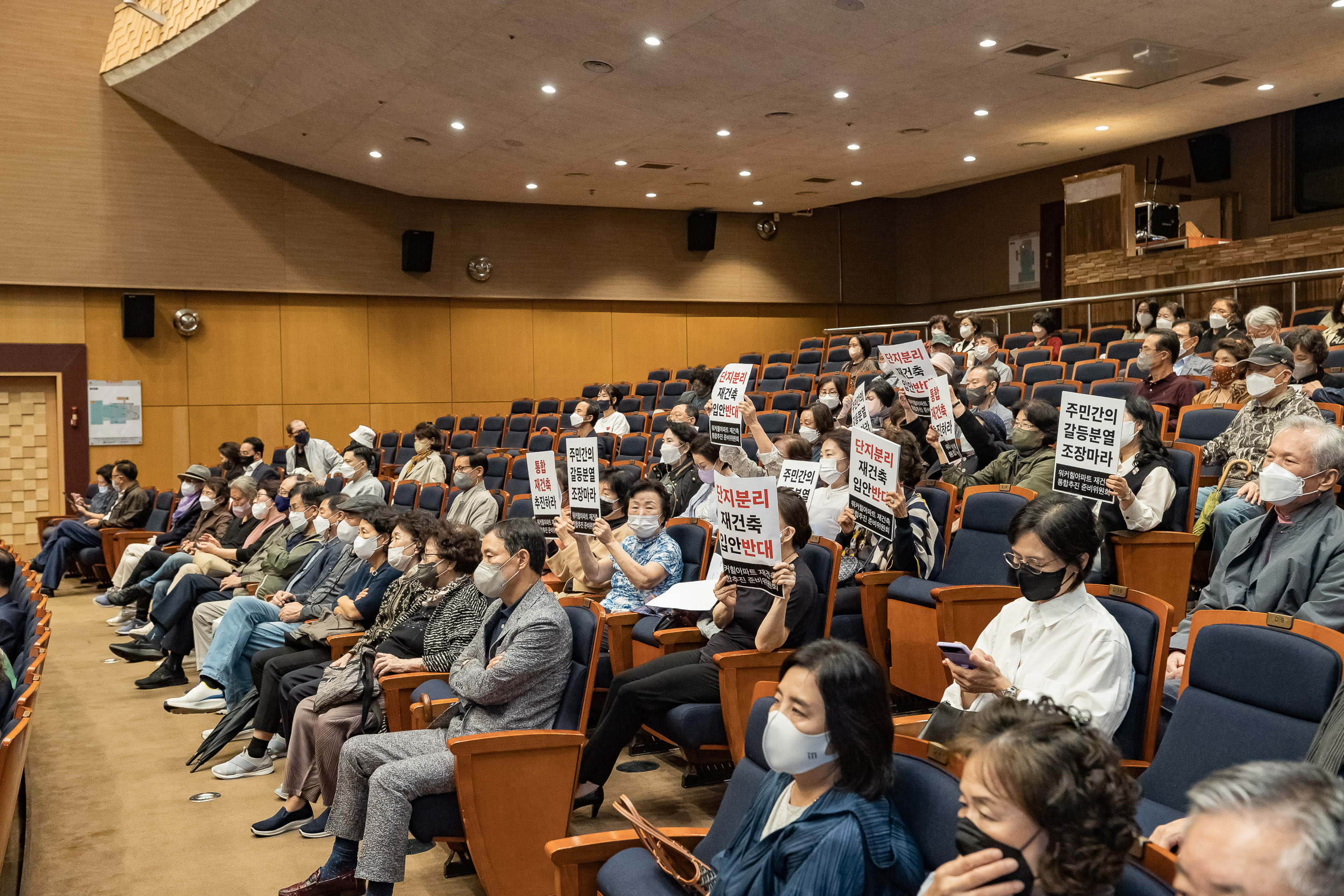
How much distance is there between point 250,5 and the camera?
8.60m

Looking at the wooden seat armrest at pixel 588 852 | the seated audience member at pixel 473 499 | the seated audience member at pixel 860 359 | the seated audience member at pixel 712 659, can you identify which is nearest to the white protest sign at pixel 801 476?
the seated audience member at pixel 712 659

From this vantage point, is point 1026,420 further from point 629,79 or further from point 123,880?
point 629,79

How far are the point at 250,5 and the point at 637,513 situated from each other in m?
6.70

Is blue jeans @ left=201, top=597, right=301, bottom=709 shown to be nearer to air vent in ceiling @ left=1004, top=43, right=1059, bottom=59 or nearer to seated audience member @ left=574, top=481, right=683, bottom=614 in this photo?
seated audience member @ left=574, top=481, right=683, bottom=614

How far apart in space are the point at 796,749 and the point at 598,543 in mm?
2977

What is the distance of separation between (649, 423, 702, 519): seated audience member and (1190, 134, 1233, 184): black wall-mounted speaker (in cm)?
965

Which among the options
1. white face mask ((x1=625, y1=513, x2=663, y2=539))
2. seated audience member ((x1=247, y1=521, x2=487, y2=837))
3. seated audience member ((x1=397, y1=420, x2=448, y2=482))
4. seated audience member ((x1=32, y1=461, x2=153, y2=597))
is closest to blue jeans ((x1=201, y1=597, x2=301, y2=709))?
seated audience member ((x1=247, y1=521, x2=487, y2=837))

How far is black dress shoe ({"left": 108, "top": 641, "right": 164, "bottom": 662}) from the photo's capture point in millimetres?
6359

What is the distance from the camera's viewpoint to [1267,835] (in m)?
1.04

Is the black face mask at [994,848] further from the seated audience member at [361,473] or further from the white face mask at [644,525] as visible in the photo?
the seated audience member at [361,473]

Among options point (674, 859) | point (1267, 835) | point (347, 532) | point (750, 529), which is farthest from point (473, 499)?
point (1267, 835)

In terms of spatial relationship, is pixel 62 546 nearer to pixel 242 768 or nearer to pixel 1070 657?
pixel 242 768

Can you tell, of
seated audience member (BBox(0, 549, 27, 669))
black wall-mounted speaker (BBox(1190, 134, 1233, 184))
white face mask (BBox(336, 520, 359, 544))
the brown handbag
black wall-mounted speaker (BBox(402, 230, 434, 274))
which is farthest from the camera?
black wall-mounted speaker (BBox(402, 230, 434, 274))

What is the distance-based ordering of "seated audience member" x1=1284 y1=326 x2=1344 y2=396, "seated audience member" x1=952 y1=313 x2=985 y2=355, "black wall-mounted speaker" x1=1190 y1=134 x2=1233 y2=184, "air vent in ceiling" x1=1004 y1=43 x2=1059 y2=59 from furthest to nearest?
"black wall-mounted speaker" x1=1190 y1=134 x2=1233 y2=184, "seated audience member" x1=952 y1=313 x2=985 y2=355, "air vent in ceiling" x1=1004 y1=43 x2=1059 y2=59, "seated audience member" x1=1284 y1=326 x2=1344 y2=396
